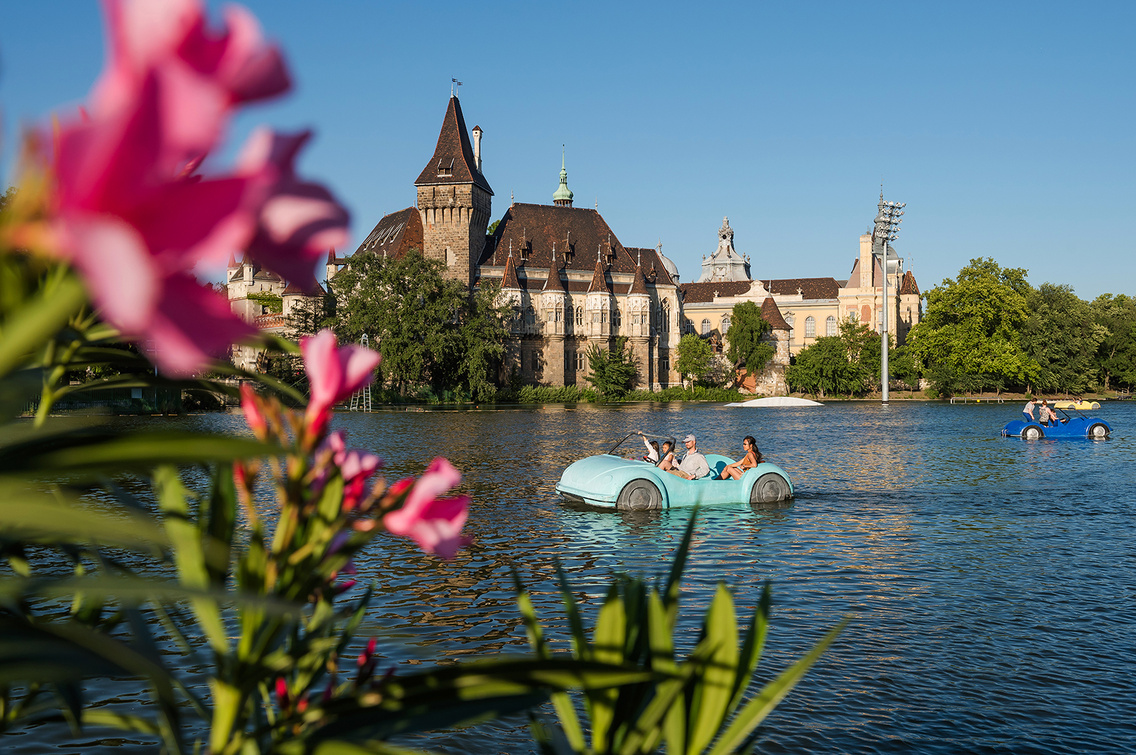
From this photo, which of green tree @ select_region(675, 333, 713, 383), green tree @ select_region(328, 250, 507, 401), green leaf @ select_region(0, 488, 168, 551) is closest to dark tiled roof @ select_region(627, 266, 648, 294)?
green tree @ select_region(675, 333, 713, 383)

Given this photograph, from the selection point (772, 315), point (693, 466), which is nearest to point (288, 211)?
point (693, 466)

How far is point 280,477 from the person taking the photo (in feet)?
4.22

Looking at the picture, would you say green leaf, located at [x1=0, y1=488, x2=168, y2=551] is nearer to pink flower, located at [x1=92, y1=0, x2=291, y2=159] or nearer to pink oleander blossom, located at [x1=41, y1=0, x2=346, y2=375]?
pink oleander blossom, located at [x1=41, y1=0, x2=346, y2=375]

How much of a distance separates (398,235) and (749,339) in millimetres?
34127

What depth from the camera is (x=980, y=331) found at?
231 feet

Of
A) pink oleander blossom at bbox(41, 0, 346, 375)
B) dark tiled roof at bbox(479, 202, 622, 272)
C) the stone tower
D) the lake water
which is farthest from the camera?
dark tiled roof at bbox(479, 202, 622, 272)

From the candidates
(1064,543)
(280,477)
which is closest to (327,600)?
(280,477)

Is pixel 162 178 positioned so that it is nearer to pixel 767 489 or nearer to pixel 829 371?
pixel 767 489

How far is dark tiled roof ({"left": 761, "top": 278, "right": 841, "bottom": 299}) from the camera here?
98562 mm

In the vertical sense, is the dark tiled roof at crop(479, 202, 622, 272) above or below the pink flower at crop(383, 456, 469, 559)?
above

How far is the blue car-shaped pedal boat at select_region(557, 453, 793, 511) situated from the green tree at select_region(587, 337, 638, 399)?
56.7 metres

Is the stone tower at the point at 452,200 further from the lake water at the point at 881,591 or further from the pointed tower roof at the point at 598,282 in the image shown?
the lake water at the point at 881,591

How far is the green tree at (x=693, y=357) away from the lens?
7944 cm

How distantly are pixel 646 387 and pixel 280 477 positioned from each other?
249 feet
